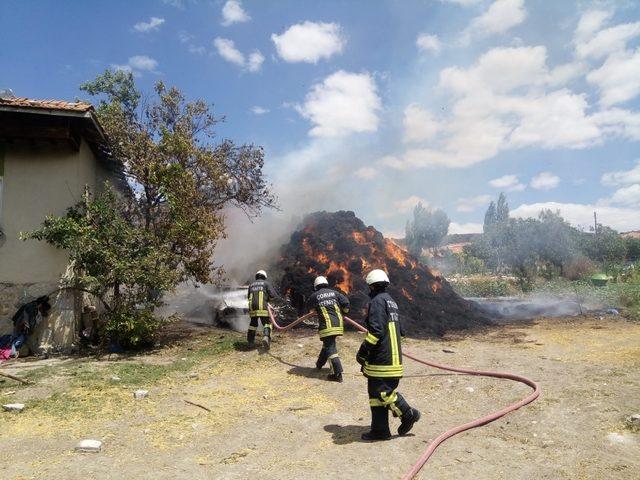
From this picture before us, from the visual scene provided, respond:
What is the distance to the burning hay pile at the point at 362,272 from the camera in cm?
1399

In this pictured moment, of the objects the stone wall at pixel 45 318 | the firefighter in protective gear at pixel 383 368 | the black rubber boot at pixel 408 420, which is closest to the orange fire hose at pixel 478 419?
the black rubber boot at pixel 408 420

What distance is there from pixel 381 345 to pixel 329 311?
293cm

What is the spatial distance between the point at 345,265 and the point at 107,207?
7.63 meters

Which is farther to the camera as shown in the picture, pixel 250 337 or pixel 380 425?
pixel 250 337

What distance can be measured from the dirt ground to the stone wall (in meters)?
0.82

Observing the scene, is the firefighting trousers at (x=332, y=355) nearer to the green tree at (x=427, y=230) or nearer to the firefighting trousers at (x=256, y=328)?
the firefighting trousers at (x=256, y=328)

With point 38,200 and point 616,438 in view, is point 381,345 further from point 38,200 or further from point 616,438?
point 38,200

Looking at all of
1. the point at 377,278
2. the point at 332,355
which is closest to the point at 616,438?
the point at 377,278

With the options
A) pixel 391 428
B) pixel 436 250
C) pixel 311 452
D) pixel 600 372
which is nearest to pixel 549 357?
pixel 600 372

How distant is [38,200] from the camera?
995 cm

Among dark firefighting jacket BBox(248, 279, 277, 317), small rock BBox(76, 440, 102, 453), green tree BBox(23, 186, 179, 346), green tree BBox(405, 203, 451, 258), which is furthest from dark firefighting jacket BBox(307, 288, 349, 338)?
green tree BBox(405, 203, 451, 258)

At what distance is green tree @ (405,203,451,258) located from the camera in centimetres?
4991

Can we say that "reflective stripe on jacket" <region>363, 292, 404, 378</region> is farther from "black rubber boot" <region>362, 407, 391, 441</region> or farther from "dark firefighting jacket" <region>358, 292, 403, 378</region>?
"black rubber boot" <region>362, 407, 391, 441</region>

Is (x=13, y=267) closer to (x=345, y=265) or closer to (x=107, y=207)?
(x=107, y=207)
